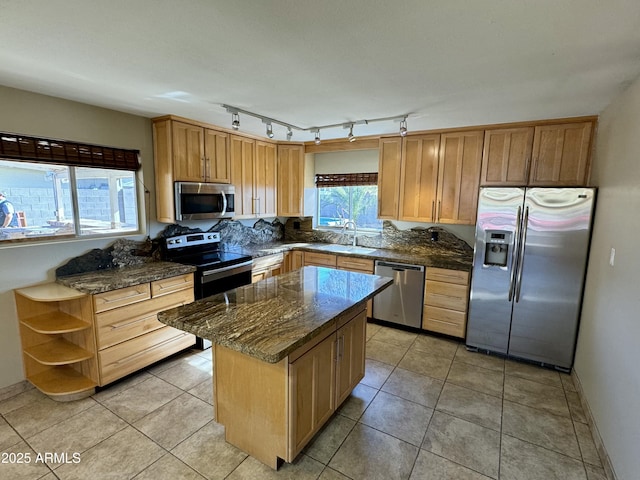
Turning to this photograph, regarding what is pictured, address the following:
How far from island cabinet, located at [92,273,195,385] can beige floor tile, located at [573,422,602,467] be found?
3284mm

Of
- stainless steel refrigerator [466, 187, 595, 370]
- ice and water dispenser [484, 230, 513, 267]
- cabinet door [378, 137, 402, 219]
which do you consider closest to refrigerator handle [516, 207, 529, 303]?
stainless steel refrigerator [466, 187, 595, 370]

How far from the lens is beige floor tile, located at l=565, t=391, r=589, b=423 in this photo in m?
2.40

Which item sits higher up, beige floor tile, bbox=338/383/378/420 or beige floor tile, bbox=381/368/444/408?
beige floor tile, bbox=381/368/444/408

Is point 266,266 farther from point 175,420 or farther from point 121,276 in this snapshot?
point 175,420

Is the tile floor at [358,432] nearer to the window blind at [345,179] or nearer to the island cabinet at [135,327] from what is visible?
the island cabinet at [135,327]

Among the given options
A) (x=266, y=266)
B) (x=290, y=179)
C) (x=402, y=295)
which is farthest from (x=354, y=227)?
(x=266, y=266)

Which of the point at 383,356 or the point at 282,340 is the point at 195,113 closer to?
the point at 282,340

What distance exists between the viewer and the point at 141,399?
8.40 feet

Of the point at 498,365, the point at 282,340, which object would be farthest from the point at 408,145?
the point at 282,340

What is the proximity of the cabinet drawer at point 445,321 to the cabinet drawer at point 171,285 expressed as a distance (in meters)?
2.62

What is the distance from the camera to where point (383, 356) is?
3.29 metres

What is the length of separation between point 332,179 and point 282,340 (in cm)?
349

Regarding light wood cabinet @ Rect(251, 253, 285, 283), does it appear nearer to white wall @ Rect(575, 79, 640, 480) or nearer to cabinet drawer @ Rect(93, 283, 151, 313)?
cabinet drawer @ Rect(93, 283, 151, 313)

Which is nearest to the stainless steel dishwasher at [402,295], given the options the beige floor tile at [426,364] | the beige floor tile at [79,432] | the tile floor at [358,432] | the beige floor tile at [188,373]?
the beige floor tile at [426,364]
